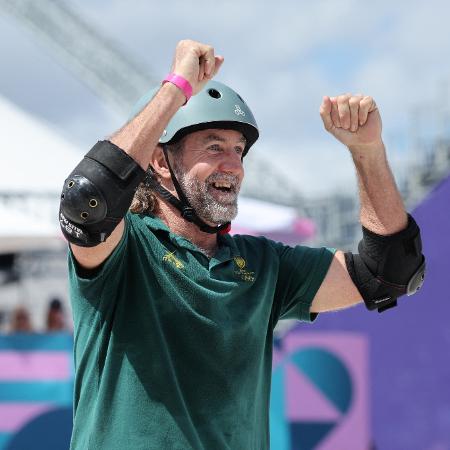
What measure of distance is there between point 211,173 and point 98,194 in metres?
0.62

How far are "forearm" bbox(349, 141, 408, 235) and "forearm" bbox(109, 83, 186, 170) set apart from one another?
753 mm

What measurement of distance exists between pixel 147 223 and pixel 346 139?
747 mm

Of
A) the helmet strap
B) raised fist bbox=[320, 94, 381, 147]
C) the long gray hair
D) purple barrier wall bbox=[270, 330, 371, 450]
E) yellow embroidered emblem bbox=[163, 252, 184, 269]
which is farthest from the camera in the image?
purple barrier wall bbox=[270, 330, 371, 450]

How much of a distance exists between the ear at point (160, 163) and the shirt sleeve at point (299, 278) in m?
0.53

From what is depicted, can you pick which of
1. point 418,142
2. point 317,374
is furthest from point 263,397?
point 418,142

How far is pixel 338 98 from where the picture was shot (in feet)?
9.93

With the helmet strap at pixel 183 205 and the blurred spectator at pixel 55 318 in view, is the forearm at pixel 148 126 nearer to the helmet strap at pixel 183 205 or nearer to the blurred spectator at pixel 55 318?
the helmet strap at pixel 183 205

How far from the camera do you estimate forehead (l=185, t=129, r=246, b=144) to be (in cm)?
322

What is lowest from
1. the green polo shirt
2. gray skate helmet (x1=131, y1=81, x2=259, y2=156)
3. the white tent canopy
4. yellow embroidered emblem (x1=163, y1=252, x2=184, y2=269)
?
the green polo shirt

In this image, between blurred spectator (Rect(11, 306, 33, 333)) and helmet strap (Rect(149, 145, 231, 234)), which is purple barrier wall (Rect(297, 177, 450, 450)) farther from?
blurred spectator (Rect(11, 306, 33, 333))

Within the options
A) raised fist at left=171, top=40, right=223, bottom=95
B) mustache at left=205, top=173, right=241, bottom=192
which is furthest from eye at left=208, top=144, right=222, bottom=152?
raised fist at left=171, top=40, right=223, bottom=95

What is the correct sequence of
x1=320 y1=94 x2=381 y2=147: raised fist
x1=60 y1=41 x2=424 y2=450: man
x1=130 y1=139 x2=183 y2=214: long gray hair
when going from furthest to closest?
x1=130 y1=139 x2=183 y2=214: long gray hair → x1=320 y1=94 x2=381 y2=147: raised fist → x1=60 y1=41 x2=424 y2=450: man

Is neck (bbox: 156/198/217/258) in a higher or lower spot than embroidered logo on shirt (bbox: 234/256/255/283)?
higher

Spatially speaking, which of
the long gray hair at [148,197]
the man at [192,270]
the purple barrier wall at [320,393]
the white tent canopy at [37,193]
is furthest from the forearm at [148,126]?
the white tent canopy at [37,193]
